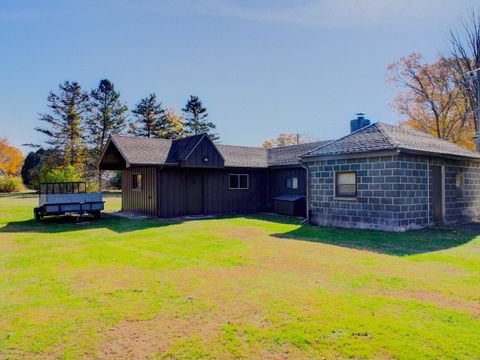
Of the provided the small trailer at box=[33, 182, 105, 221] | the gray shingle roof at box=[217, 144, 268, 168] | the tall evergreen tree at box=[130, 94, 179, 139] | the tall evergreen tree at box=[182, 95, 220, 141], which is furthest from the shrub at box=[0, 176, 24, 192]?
the gray shingle roof at box=[217, 144, 268, 168]

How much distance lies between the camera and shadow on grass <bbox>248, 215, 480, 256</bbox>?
792 centimetres


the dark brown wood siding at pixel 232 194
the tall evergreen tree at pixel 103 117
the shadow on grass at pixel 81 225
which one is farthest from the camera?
the tall evergreen tree at pixel 103 117

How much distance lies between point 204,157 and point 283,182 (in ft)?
16.4

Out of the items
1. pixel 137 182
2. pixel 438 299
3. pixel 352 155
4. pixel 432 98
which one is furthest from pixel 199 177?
pixel 432 98

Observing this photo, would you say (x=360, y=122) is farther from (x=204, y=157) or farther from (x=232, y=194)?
(x=204, y=157)

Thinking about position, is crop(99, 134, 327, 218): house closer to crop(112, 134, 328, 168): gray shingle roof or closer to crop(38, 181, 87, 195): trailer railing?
crop(112, 134, 328, 168): gray shingle roof

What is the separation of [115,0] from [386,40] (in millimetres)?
13899

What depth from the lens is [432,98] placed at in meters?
27.3

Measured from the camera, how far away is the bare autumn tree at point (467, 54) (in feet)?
74.2

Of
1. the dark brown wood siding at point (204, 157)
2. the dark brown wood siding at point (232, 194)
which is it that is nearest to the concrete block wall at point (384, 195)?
the dark brown wood siding at point (204, 157)

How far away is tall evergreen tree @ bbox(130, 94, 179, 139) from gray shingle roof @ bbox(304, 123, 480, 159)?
33.8 m

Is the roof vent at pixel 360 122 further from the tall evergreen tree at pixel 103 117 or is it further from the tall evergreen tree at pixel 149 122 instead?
the tall evergreen tree at pixel 103 117

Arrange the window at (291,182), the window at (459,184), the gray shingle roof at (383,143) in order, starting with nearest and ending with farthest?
the gray shingle roof at (383,143), the window at (459,184), the window at (291,182)

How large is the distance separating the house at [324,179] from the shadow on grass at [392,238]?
702 millimetres
